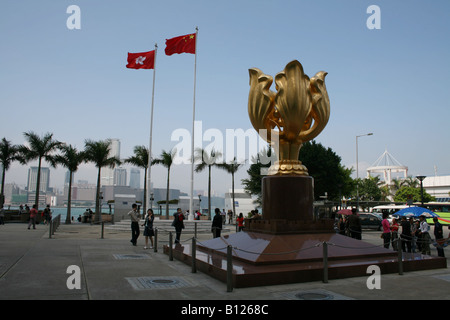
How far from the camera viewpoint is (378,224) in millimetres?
28734

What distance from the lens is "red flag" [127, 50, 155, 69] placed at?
1002 inches

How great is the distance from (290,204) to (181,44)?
18048 mm

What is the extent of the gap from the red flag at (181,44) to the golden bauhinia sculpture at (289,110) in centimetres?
1436

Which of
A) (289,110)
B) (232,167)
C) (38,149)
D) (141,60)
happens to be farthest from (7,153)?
(289,110)

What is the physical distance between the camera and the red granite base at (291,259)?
7.30m

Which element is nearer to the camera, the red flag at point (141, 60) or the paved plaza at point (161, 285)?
the paved plaza at point (161, 285)

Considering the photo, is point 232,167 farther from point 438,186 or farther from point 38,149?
point 438,186

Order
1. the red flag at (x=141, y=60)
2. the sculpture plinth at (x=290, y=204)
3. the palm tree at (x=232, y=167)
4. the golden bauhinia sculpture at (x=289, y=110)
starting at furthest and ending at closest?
the palm tree at (x=232, y=167)
the red flag at (x=141, y=60)
the golden bauhinia sculpture at (x=289, y=110)
the sculpture plinth at (x=290, y=204)

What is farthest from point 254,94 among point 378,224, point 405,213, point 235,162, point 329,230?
point 235,162

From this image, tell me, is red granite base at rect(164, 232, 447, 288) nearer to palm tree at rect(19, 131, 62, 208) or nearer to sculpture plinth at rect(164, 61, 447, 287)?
sculpture plinth at rect(164, 61, 447, 287)

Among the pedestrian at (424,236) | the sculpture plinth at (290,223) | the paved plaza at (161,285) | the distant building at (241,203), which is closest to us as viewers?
the paved plaza at (161,285)

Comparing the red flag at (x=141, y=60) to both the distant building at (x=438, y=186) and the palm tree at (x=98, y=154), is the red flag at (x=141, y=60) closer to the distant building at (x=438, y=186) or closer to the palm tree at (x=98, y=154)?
the palm tree at (x=98, y=154)

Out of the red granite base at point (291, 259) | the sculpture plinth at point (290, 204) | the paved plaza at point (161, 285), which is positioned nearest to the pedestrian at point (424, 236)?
the red granite base at point (291, 259)
